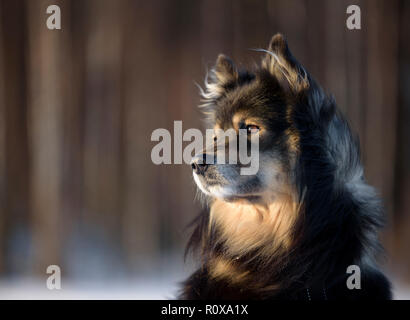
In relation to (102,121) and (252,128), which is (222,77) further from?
(102,121)

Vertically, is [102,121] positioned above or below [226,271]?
above

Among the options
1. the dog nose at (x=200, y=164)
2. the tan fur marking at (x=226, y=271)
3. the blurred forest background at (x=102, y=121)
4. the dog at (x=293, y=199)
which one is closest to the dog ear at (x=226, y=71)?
the dog at (x=293, y=199)

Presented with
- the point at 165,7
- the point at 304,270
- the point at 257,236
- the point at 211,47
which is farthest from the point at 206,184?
the point at 165,7

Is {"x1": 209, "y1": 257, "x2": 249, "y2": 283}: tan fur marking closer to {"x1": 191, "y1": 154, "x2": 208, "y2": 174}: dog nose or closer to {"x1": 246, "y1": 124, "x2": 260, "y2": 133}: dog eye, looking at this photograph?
{"x1": 191, "y1": 154, "x2": 208, "y2": 174}: dog nose

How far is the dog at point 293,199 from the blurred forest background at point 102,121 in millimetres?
2009

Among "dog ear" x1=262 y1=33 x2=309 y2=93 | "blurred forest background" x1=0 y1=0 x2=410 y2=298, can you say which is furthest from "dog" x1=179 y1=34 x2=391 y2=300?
"blurred forest background" x1=0 y1=0 x2=410 y2=298

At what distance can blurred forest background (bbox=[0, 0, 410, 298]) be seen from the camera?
425 centimetres

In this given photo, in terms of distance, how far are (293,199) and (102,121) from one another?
2.76 meters

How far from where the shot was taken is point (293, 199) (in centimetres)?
212

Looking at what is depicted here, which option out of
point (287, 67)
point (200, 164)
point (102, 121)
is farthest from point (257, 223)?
point (102, 121)

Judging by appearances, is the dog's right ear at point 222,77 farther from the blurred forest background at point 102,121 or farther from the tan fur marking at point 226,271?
the blurred forest background at point 102,121

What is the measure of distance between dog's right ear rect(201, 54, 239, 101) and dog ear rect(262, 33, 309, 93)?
36cm

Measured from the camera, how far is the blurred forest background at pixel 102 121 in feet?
13.9

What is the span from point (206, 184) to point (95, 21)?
272 centimetres
